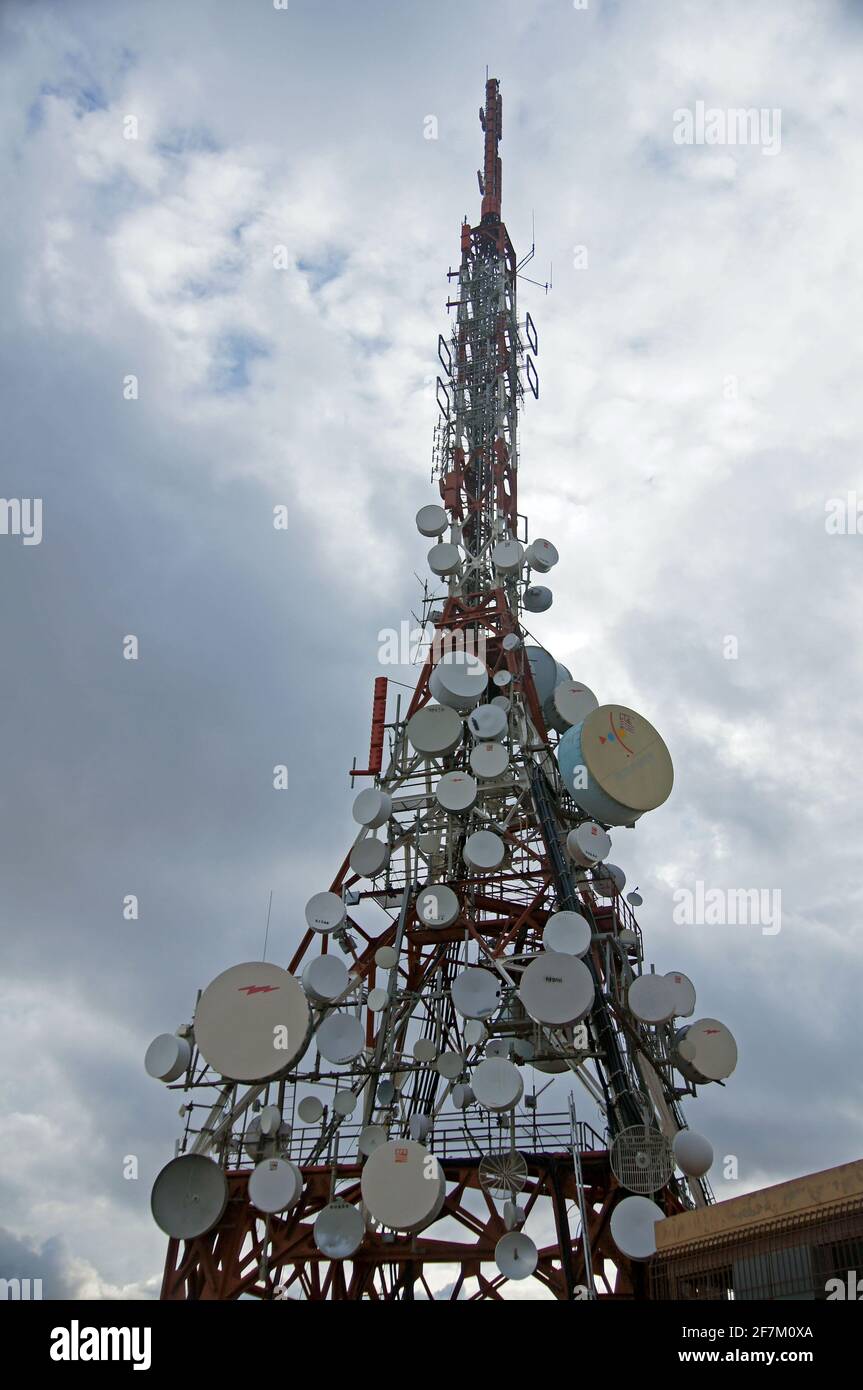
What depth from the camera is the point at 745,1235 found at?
19.4 m

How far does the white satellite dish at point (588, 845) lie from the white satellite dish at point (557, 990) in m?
3.71

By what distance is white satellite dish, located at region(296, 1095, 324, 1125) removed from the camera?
27469mm

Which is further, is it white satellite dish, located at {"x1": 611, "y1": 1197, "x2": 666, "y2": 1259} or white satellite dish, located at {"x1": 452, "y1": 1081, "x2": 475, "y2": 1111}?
white satellite dish, located at {"x1": 452, "y1": 1081, "x2": 475, "y2": 1111}

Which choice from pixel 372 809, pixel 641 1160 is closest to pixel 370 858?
pixel 372 809

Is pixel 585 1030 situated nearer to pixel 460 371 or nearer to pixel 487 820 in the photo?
pixel 487 820

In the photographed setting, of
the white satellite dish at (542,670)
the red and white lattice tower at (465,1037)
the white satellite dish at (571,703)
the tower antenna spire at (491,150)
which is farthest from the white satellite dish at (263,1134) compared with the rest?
the tower antenna spire at (491,150)

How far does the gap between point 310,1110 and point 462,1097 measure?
411 cm

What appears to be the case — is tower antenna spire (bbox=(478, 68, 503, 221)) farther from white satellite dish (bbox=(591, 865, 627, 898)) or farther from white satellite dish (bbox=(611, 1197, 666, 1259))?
white satellite dish (bbox=(611, 1197, 666, 1259))

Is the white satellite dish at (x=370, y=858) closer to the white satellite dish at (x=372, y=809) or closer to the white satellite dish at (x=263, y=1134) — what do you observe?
the white satellite dish at (x=372, y=809)

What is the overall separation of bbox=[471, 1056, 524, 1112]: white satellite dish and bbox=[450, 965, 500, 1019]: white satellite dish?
1.62 m

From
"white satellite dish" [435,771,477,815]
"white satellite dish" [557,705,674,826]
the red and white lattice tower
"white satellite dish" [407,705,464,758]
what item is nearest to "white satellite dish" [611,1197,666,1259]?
the red and white lattice tower

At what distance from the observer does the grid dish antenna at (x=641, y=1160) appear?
2373cm

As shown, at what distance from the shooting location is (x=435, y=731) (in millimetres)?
32000
